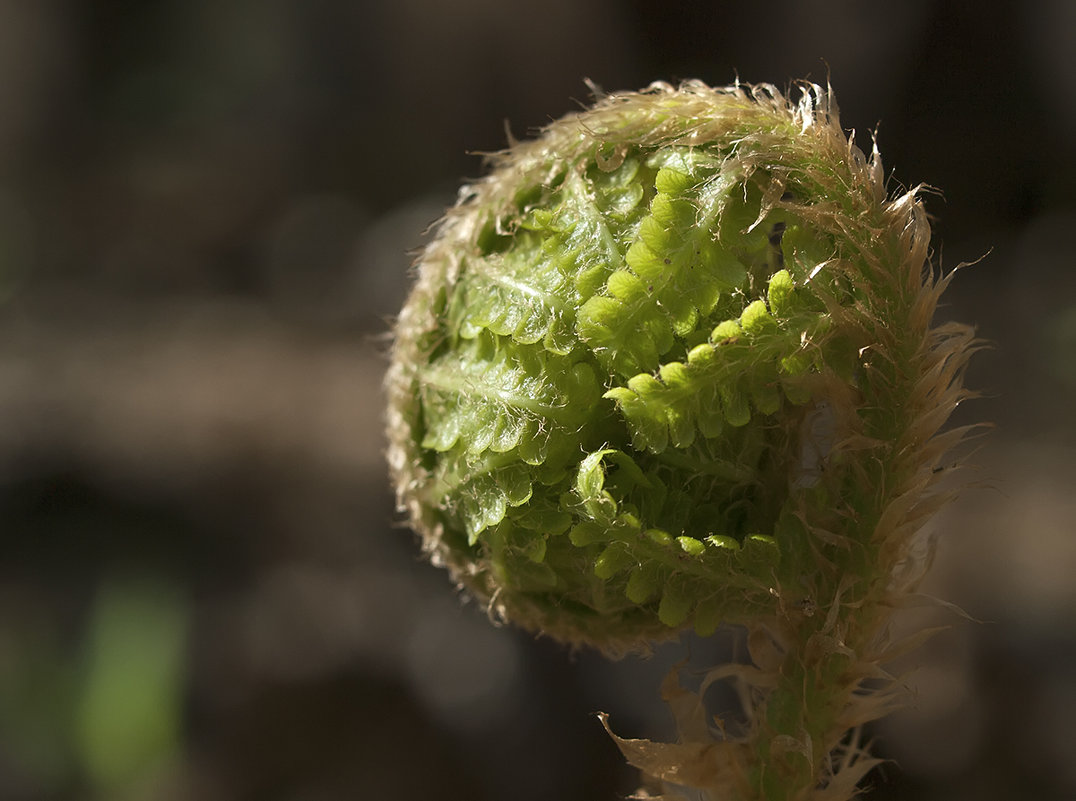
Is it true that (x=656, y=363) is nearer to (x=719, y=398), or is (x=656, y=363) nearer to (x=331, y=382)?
(x=719, y=398)

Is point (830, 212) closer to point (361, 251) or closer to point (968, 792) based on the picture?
point (968, 792)

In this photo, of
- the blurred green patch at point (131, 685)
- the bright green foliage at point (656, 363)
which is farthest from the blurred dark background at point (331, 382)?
the bright green foliage at point (656, 363)

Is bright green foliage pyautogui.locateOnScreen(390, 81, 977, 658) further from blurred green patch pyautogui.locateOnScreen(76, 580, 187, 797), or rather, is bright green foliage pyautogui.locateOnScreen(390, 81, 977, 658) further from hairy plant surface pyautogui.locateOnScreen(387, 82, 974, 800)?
blurred green patch pyautogui.locateOnScreen(76, 580, 187, 797)

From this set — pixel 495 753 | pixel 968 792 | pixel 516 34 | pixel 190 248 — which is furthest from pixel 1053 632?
pixel 190 248

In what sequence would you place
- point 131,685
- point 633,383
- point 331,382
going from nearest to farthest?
point 633,383, point 131,685, point 331,382

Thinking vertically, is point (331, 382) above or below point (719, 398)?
above

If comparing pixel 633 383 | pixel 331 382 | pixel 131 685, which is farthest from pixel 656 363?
pixel 331 382
